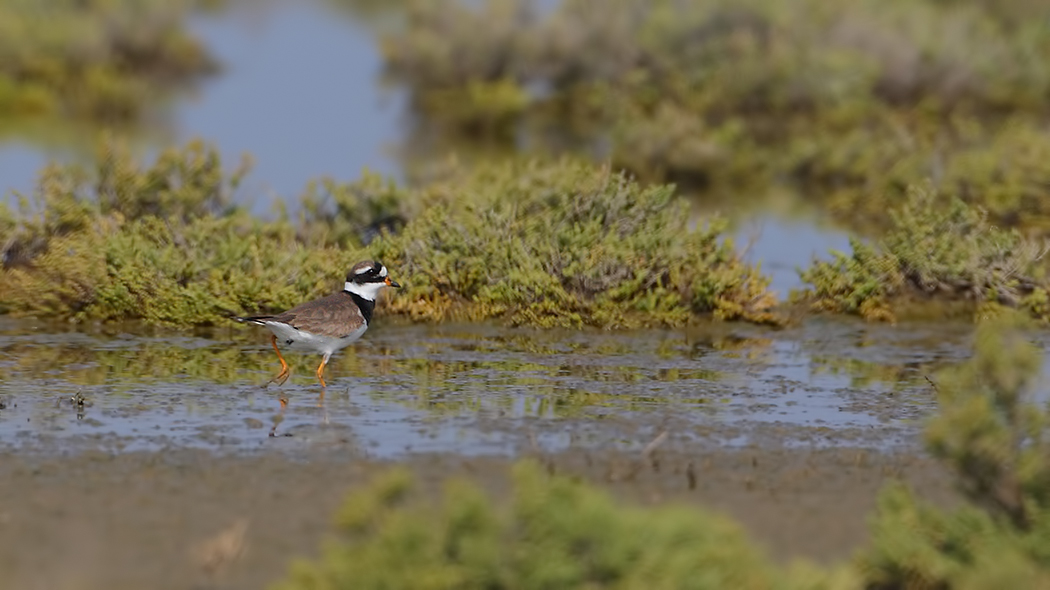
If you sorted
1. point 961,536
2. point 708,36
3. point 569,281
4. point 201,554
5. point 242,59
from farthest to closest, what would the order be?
1. point 242,59
2. point 708,36
3. point 569,281
4. point 201,554
5. point 961,536

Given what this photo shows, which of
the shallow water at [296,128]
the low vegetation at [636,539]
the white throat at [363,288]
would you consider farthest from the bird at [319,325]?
the low vegetation at [636,539]

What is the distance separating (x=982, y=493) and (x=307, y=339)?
6172mm

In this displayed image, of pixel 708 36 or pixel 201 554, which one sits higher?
pixel 708 36

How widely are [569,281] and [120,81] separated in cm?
1796

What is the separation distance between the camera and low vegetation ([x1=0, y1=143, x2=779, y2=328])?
14.9 metres

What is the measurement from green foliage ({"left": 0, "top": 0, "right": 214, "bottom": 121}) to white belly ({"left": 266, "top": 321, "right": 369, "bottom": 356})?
17834mm

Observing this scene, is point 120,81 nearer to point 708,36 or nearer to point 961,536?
point 708,36

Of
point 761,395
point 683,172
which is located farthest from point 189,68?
point 761,395

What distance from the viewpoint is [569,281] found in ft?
50.4

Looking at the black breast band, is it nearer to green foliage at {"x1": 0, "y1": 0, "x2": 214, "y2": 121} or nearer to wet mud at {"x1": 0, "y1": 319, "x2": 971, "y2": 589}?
wet mud at {"x1": 0, "y1": 319, "x2": 971, "y2": 589}

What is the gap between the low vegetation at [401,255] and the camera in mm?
14859

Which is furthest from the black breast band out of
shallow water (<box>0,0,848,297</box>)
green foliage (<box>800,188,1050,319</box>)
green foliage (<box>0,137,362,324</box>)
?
green foliage (<box>800,188,1050,319</box>)

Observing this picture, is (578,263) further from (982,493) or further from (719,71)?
(719,71)

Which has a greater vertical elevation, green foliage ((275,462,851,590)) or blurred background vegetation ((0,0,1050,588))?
blurred background vegetation ((0,0,1050,588))
